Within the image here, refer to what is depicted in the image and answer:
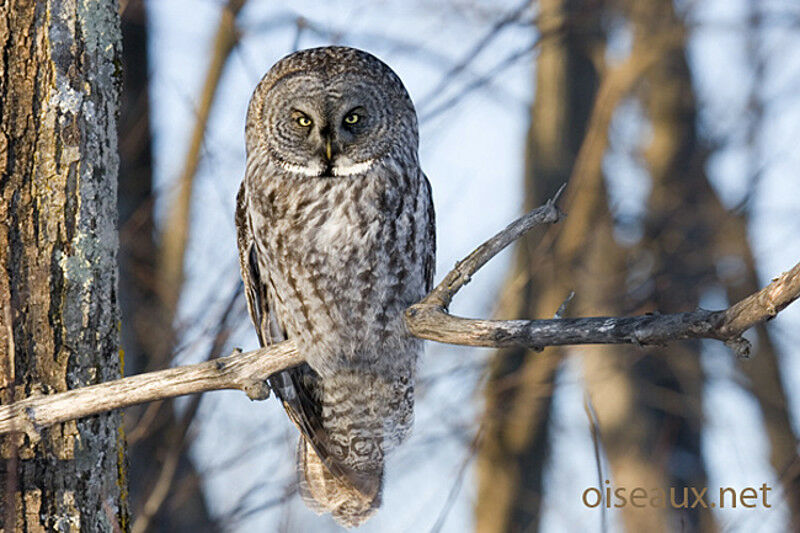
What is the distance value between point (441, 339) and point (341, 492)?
5.70 feet

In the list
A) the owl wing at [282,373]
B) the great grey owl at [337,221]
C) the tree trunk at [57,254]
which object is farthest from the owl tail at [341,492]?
the tree trunk at [57,254]

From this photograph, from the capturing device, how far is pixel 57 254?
2695 millimetres

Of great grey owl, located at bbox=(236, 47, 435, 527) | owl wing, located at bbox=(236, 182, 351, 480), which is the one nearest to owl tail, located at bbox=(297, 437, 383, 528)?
owl wing, located at bbox=(236, 182, 351, 480)

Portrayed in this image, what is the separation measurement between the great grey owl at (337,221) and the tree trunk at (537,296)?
2483mm

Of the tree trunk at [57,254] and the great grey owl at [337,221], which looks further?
the great grey owl at [337,221]

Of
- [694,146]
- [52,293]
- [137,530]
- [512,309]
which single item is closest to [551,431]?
[512,309]

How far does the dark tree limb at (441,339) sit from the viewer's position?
214cm

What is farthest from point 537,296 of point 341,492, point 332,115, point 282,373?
point 332,115

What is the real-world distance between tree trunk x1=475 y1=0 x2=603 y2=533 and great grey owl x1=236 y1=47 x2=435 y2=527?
248 centimetres

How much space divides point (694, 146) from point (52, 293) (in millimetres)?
7321

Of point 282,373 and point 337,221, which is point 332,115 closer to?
point 337,221

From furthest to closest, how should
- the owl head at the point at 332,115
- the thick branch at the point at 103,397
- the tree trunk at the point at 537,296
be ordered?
the tree trunk at the point at 537,296 → the owl head at the point at 332,115 → the thick branch at the point at 103,397

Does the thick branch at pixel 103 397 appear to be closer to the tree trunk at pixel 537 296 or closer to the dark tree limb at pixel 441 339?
the dark tree limb at pixel 441 339

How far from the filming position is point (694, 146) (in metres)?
8.93
